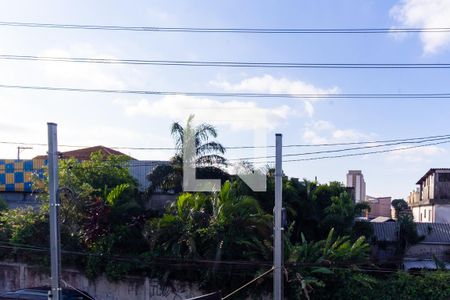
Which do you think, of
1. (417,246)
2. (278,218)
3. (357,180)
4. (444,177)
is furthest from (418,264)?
(357,180)

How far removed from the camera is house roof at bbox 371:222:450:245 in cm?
1792

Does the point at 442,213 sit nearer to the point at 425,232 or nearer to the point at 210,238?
the point at 425,232

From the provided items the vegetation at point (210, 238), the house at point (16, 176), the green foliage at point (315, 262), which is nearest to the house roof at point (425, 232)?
the vegetation at point (210, 238)

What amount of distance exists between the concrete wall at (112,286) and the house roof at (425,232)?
9161 millimetres

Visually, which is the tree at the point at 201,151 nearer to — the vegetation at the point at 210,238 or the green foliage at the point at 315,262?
the vegetation at the point at 210,238

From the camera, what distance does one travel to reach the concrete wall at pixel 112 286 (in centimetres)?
1229

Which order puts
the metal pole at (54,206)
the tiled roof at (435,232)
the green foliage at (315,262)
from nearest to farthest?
the metal pole at (54,206) < the green foliage at (315,262) < the tiled roof at (435,232)

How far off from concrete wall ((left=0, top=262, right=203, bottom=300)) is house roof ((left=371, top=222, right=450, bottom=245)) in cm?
916

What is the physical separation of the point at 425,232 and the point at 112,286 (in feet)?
41.8

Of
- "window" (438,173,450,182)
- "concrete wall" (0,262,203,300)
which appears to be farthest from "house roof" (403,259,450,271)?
"window" (438,173,450,182)

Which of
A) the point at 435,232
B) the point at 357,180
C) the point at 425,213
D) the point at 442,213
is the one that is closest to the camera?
the point at 435,232

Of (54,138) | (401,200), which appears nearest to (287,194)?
(54,138)

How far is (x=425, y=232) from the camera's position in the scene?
720 inches

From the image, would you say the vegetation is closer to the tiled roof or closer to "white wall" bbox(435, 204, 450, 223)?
the tiled roof
